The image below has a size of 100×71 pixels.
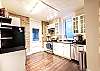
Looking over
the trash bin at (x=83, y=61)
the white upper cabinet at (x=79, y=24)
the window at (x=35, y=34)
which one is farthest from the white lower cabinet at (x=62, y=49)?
the trash bin at (x=83, y=61)

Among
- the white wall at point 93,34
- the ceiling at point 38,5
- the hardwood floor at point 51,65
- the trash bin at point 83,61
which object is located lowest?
the hardwood floor at point 51,65

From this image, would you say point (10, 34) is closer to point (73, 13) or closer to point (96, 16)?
point (96, 16)

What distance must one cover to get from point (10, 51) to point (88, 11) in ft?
5.42

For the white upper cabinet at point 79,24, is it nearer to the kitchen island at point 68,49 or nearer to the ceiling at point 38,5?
the ceiling at point 38,5

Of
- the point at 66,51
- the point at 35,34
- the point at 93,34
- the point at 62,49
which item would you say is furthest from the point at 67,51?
the point at 93,34

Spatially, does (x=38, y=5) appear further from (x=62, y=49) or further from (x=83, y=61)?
(x=83, y=61)

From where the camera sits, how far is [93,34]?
7.76 feet

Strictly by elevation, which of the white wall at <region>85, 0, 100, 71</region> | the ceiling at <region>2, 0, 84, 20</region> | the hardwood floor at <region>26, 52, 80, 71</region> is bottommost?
the hardwood floor at <region>26, 52, 80, 71</region>

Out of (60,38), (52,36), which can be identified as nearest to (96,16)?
(60,38)

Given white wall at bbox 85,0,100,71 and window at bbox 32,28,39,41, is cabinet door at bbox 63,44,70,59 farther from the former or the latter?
white wall at bbox 85,0,100,71

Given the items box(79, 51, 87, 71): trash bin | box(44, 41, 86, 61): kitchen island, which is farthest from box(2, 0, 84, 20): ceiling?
box(79, 51, 87, 71): trash bin

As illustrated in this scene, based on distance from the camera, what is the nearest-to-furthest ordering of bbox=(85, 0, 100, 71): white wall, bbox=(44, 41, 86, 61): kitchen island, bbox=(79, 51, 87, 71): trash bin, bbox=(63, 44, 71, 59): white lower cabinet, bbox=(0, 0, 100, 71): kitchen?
→ bbox=(85, 0, 100, 71): white wall < bbox=(0, 0, 100, 71): kitchen < bbox=(79, 51, 87, 71): trash bin < bbox=(44, 41, 86, 61): kitchen island < bbox=(63, 44, 71, 59): white lower cabinet

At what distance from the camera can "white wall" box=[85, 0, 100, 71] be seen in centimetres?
229

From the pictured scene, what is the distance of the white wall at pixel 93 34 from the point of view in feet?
7.50
